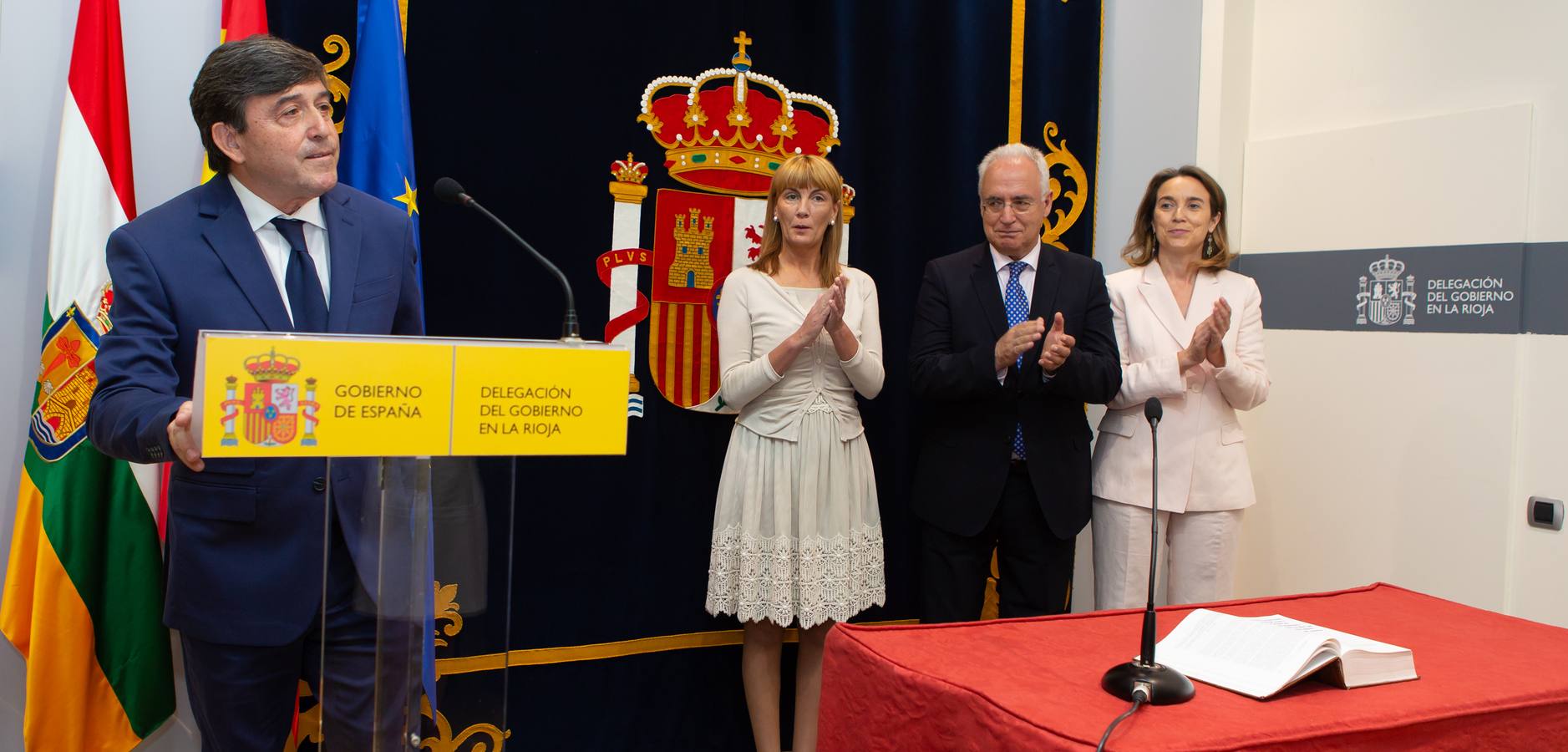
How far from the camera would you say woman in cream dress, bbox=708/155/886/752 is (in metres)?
2.67

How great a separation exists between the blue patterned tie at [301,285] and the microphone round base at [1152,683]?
1.36m

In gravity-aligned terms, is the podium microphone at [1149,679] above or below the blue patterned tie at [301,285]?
below

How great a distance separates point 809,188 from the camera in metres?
2.74

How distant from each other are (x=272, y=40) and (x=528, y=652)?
179cm

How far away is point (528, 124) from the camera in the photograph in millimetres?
2916

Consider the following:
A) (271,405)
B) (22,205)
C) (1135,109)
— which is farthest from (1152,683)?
(1135,109)

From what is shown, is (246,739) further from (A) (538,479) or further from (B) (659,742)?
(B) (659,742)

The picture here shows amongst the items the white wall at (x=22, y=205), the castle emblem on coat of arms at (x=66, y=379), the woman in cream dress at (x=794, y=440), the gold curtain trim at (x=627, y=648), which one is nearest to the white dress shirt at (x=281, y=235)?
the castle emblem on coat of arms at (x=66, y=379)

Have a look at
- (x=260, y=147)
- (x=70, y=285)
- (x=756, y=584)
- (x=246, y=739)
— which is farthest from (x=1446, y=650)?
(x=70, y=285)

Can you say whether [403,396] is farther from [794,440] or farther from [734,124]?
[734,124]

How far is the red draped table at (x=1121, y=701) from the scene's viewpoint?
1255mm

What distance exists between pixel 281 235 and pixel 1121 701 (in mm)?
1529

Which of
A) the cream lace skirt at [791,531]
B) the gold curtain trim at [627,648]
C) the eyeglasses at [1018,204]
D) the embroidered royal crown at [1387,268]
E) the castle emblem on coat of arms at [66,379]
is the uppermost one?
the eyeglasses at [1018,204]

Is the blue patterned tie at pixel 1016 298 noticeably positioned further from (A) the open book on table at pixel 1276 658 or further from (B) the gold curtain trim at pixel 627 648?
(A) the open book on table at pixel 1276 658
